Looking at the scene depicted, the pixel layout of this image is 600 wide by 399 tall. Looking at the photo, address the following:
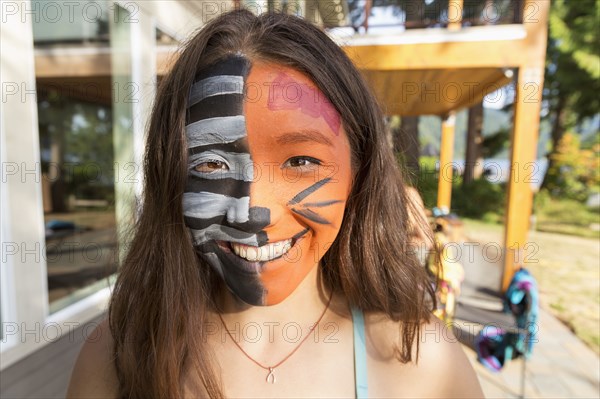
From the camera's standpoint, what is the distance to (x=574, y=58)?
11.5 meters

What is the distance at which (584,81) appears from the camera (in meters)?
12.5

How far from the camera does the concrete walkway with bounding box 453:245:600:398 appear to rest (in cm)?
303

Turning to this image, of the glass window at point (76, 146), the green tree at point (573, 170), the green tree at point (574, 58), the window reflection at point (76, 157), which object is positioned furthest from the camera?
the green tree at point (573, 170)

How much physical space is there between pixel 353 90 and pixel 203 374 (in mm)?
768

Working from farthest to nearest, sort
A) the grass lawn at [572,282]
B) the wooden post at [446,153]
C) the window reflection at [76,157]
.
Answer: the window reflection at [76,157]
the wooden post at [446,153]
the grass lawn at [572,282]

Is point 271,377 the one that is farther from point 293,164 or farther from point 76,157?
point 76,157

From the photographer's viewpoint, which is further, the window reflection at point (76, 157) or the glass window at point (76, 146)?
the window reflection at point (76, 157)

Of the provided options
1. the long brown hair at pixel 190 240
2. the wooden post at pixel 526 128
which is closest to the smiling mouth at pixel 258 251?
the long brown hair at pixel 190 240

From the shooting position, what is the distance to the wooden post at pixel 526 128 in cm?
442

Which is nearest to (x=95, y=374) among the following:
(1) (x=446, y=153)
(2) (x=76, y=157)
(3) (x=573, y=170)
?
(1) (x=446, y=153)

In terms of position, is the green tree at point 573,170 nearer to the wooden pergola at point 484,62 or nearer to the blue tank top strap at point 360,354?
the wooden pergola at point 484,62

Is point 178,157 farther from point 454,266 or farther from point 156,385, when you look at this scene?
point 454,266

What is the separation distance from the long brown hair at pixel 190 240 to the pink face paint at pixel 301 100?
3 centimetres

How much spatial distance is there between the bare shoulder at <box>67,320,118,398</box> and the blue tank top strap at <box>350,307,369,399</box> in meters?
0.60
